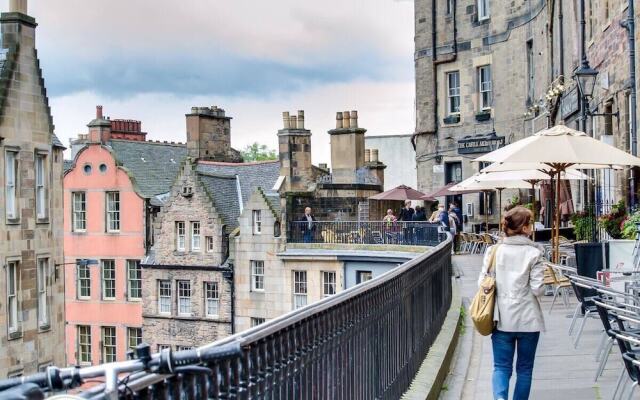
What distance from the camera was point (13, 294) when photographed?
28.3 metres

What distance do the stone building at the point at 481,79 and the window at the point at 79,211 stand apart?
1633 centimetres

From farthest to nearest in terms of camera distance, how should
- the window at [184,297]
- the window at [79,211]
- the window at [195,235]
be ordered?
the window at [79,211], the window at [195,235], the window at [184,297]

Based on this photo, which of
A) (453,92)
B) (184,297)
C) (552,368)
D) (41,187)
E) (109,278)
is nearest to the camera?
(552,368)

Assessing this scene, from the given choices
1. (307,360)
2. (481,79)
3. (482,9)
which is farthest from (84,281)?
(307,360)

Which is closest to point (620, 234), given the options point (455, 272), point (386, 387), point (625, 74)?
point (625, 74)

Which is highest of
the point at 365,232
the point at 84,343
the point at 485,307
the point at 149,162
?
the point at 149,162

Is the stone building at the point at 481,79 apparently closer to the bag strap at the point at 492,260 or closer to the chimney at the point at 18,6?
the chimney at the point at 18,6

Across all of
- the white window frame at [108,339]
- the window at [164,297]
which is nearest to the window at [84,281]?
the white window frame at [108,339]

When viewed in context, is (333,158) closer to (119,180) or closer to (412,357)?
(119,180)

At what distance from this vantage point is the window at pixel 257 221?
4306cm

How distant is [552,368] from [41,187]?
23648 mm

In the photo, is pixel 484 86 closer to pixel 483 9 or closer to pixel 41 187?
pixel 483 9

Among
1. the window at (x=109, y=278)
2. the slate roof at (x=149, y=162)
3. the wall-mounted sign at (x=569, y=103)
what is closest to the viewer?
the wall-mounted sign at (x=569, y=103)

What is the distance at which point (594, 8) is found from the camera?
877 inches
